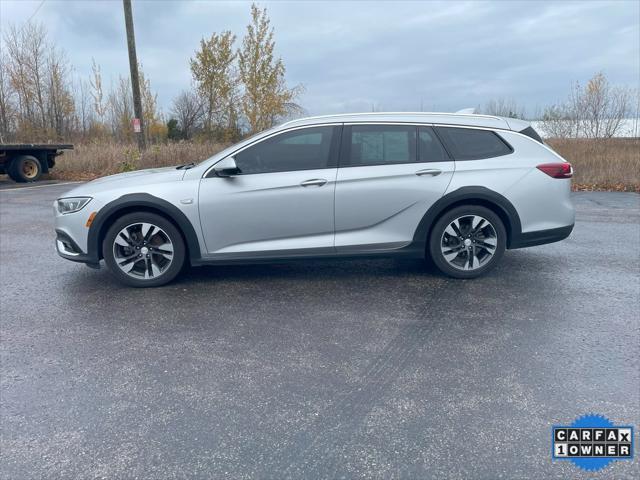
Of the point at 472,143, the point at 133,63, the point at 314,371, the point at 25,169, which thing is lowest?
the point at 314,371

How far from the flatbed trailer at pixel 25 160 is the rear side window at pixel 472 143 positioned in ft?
49.7

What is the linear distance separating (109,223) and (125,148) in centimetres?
1598

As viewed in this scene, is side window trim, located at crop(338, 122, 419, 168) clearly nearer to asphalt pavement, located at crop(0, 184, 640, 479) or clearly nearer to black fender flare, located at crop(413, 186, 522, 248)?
black fender flare, located at crop(413, 186, 522, 248)

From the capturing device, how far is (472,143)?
16.1 feet

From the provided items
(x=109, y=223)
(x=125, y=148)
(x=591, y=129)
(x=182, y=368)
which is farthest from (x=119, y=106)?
(x=182, y=368)

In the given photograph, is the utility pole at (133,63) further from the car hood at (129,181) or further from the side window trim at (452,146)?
the side window trim at (452,146)

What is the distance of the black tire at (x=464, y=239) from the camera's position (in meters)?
4.81

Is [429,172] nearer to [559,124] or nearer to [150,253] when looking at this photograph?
[150,253]

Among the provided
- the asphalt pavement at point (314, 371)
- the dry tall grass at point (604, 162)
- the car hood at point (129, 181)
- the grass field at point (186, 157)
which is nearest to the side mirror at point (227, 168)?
the car hood at point (129, 181)

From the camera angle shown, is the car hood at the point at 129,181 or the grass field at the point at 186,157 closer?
the car hood at the point at 129,181

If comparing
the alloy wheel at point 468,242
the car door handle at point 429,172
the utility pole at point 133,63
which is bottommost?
the alloy wheel at point 468,242

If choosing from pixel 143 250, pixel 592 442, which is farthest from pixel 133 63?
pixel 592 442

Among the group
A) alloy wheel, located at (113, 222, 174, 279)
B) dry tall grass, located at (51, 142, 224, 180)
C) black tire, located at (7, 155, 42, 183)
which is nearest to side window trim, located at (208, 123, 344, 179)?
alloy wheel, located at (113, 222, 174, 279)

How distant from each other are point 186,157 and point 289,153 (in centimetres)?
1440
